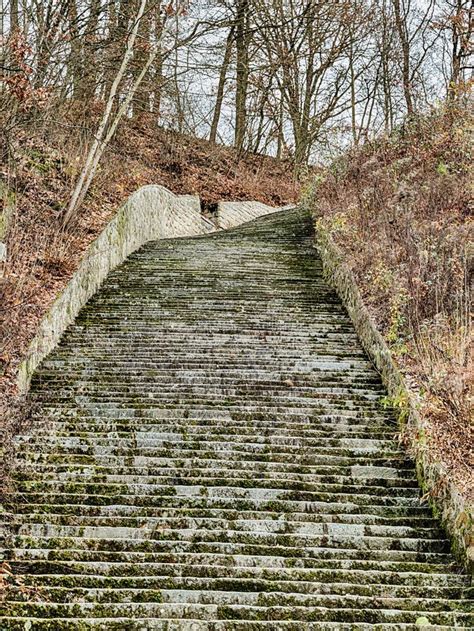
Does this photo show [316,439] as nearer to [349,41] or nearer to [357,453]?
[357,453]

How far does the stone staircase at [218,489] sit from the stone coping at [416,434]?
0.45 feet

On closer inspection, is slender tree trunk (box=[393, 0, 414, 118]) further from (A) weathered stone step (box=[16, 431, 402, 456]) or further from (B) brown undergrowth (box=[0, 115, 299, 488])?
(A) weathered stone step (box=[16, 431, 402, 456])

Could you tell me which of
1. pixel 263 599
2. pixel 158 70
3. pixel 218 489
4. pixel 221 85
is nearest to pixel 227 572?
pixel 263 599

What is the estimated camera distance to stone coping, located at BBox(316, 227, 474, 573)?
4.87m

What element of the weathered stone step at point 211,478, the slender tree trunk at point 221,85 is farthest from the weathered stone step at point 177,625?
the slender tree trunk at point 221,85

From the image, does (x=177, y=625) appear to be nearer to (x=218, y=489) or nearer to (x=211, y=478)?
(x=218, y=489)

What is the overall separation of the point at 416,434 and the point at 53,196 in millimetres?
7478

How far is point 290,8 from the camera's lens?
22016 millimetres

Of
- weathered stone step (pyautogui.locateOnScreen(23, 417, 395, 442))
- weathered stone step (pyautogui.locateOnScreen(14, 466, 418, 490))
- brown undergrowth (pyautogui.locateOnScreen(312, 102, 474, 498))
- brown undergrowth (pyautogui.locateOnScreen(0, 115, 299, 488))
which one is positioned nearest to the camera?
weathered stone step (pyautogui.locateOnScreen(14, 466, 418, 490))

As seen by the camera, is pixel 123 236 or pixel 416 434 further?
pixel 123 236

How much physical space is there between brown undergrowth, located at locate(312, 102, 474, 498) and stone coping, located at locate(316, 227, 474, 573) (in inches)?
3.5

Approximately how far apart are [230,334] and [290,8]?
17.0 meters

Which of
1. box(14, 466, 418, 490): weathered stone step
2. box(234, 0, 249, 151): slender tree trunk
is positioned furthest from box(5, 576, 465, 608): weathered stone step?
box(234, 0, 249, 151): slender tree trunk

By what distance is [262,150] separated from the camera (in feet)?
79.4
